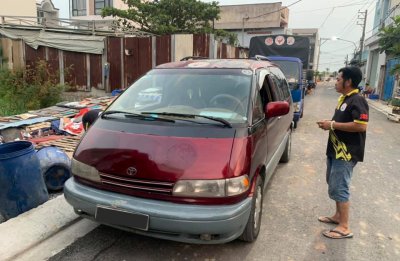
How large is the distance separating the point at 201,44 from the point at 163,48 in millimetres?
1403

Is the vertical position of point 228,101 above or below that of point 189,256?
above

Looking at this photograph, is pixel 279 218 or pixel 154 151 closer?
pixel 154 151

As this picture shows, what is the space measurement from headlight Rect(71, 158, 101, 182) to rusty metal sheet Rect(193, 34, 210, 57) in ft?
29.6

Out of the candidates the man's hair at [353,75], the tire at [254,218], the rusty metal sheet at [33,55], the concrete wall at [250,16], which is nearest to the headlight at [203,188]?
the tire at [254,218]

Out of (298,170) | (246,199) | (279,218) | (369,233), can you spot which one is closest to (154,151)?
(246,199)

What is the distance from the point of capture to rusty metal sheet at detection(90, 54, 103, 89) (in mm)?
13031

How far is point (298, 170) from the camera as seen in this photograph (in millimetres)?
5777

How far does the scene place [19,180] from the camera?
352cm

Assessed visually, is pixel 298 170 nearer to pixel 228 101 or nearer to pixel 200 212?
pixel 228 101

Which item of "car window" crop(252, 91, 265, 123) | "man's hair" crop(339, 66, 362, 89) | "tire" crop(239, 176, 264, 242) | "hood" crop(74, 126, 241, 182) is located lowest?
"tire" crop(239, 176, 264, 242)

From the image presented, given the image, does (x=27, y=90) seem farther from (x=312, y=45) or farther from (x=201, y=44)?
(x=312, y=45)

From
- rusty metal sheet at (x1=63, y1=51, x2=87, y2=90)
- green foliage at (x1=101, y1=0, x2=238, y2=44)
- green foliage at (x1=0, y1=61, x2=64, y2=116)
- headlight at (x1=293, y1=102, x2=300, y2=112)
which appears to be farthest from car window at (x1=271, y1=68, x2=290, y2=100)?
green foliage at (x1=101, y1=0, x2=238, y2=44)

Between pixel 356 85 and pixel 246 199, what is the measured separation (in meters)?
1.69

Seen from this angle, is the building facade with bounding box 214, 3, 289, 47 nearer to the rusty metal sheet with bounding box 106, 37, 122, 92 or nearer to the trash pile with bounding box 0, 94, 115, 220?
the rusty metal sheet with bounding box 106, 37, 122, 92
